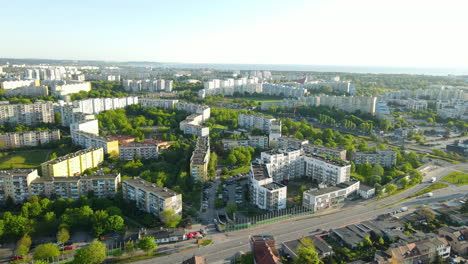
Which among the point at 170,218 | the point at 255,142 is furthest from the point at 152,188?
the point at 255,142

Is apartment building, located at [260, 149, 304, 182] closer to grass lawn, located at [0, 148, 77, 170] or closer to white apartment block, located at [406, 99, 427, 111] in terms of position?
grass lawn, located at [0, 148, 77, 170]

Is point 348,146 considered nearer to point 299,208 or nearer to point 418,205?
point 418,205

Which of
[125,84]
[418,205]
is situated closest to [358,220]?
[418,205]

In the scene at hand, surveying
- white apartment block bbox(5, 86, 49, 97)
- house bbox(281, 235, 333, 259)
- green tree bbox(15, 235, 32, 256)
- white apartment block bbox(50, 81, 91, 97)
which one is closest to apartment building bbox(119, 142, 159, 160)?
green tree bbox(15, 235, 32, 256)

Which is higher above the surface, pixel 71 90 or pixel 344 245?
pixel 71 90

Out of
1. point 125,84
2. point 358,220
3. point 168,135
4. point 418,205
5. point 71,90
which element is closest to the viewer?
point 358,220

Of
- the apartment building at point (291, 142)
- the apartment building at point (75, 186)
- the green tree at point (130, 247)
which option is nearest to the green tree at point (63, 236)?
the green tree at point (130, 247)

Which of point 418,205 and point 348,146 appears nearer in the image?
point 418,205
